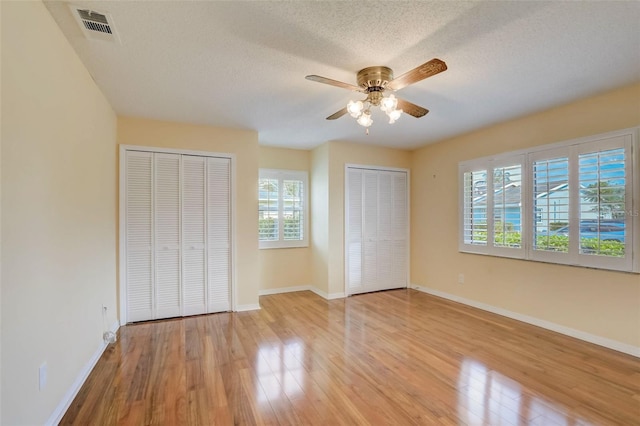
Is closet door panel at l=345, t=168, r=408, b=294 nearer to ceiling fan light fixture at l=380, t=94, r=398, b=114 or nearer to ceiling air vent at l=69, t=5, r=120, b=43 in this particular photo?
ceiling fan light fixture at l=380, t=94, r=398, b=114

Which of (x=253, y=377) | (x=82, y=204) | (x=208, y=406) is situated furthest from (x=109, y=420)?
(x=82, y=204)

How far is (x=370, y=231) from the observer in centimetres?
503

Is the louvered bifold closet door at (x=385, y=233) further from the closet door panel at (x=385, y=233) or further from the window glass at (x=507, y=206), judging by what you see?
the window glass at (x=507, y=206)

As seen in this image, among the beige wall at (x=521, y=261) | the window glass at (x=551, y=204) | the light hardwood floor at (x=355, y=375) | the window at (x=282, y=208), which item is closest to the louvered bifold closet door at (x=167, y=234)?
the light hardwood floor at (x=355, y=375)

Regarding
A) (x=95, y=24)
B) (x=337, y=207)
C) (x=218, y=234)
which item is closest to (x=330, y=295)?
(x=337, y=207)

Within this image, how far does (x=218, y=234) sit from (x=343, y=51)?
2.80 meters

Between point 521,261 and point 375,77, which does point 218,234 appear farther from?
point 521,261

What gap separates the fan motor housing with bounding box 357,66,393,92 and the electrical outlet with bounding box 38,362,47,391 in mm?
2795

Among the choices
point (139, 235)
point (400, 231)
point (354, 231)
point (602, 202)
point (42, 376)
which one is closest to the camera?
point (42, 376)

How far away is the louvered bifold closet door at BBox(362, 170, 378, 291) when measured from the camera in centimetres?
498

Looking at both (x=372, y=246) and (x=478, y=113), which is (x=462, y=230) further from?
(x=478, y=113)

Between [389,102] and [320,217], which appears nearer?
[389,102]

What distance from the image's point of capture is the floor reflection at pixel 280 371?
216 cm

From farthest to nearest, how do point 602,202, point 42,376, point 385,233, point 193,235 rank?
1. point 385,233
2. point 193,235
3. point 602,202
4. point 42,376
